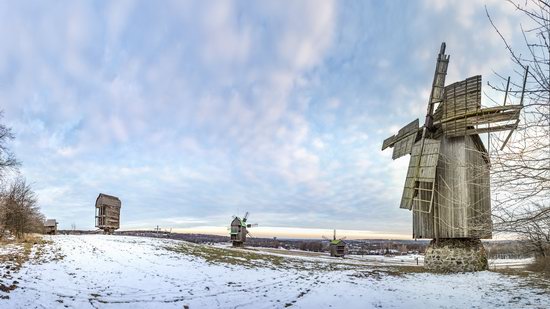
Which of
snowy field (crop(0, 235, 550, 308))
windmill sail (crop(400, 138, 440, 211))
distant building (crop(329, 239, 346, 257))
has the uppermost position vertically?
windmill sail (crop(400, 138, 440, 211))

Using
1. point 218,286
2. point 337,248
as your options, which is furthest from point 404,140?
point 337,248

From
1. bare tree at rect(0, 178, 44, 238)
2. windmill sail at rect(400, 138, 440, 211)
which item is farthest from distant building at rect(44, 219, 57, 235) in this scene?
windmill sail at rect(400, 138, 440, 211)

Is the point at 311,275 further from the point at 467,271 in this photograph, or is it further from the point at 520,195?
the point at 520,195

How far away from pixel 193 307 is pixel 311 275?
31.3 feet

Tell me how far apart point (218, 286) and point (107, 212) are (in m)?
22.6

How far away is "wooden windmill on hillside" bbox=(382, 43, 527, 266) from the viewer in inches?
833

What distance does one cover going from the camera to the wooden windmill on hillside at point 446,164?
21.2m

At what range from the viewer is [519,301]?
12.6 m

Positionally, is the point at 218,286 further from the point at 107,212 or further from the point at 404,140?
the point at 107,212

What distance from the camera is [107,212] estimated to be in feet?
109

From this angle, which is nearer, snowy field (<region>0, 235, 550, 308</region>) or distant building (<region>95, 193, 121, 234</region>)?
snowy field (<region>0, 235, 550, 308</region>)

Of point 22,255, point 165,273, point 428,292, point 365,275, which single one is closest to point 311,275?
point 365,275

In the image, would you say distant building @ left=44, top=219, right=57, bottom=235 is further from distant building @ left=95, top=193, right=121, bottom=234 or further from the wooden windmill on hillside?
the wooden windmill on hillside

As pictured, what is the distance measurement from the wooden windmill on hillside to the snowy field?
10.7 ft
